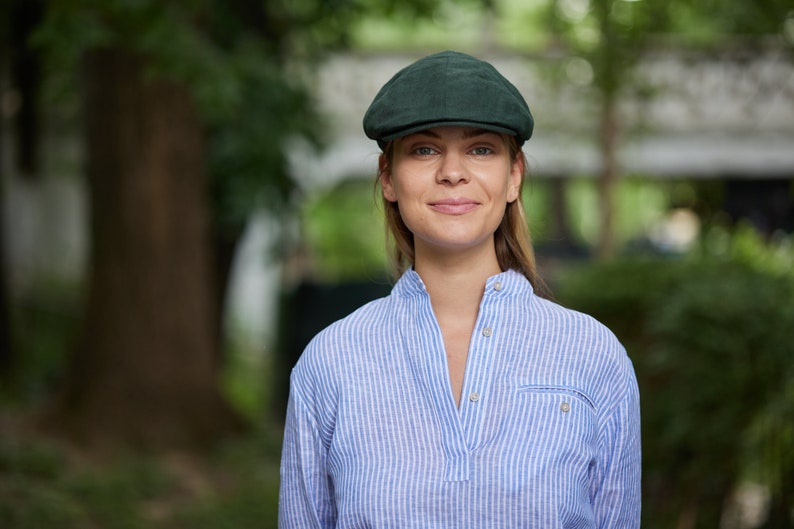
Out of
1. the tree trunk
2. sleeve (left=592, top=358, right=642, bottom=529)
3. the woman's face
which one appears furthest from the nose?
the tree trunk

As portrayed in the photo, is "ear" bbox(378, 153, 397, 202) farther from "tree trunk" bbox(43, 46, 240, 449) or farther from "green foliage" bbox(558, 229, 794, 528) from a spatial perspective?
"tree trunk" bbox(43, 46, 240, 449)

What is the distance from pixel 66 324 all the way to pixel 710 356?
12544 millimetres

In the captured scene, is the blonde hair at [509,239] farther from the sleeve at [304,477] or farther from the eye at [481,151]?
the sleeve at [304,477]

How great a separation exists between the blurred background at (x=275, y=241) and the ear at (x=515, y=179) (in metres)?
0.32

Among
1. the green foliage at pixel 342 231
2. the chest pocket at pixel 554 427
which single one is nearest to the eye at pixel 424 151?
the chest pocket at pixel 554 427

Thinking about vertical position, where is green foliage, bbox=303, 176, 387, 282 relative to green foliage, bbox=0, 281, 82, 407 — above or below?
above

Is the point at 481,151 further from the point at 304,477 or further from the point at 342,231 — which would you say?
the point at 342,231

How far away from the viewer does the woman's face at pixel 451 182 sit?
2.32 meters

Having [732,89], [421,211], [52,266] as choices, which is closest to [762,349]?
[421,211]

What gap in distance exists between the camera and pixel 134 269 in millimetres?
8555

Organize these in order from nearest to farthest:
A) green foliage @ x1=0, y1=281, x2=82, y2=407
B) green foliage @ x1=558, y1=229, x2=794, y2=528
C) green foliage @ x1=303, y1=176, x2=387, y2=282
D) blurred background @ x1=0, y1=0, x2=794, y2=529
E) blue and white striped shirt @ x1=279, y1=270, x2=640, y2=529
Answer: blue and white striped shirt @ x1=279, y1=270, x2=640, y2=529, green foliage @ x1=558, y1=229, x2=794, y2=528, blurred background @ x1=0, y1=0, x2=794, y2=529, green foliage @ x1=0, y1=281, x2=82, y2=407, green foliage @ x1=303, y1=176, x2=387, y2=282

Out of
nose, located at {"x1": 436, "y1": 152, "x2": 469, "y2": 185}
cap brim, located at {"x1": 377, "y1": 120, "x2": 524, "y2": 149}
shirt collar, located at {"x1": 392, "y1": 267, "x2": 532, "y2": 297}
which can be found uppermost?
cap brim, located at {"x1": 377, "y1": 120, "x2": 524, "y2": 149}

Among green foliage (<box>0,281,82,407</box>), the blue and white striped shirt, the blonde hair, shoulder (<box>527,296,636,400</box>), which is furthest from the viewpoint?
green foliage (<box>0,281,82,407</box>)

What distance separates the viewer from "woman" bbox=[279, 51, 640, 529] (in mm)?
2205
